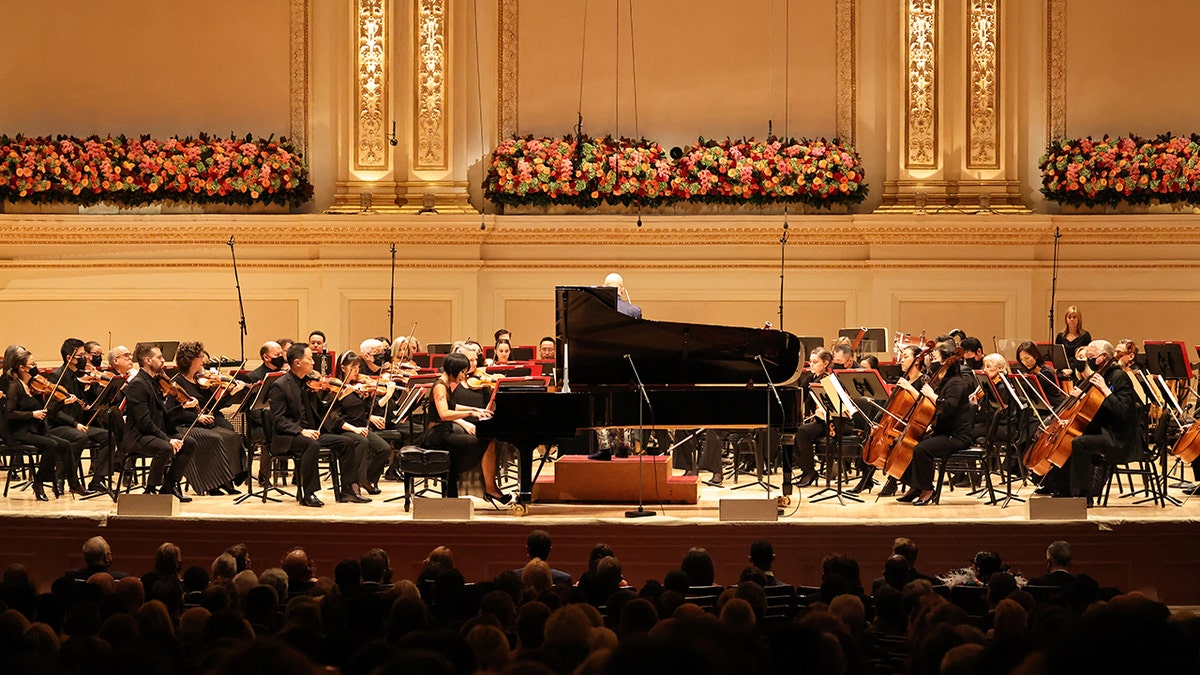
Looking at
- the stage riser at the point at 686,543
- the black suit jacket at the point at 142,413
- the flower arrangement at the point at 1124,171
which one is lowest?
the stage riser at the point at 686,543

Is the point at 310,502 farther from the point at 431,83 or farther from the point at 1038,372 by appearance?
the point at 431,83

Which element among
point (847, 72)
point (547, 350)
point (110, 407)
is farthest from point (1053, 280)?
point (110, 407)

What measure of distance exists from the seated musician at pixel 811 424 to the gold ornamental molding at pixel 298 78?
692cm

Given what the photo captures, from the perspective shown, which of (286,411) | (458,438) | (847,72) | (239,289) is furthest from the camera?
(847,72)

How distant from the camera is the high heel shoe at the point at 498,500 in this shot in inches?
373

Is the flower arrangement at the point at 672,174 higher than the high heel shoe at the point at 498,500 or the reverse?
higher

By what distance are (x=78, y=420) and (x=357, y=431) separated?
2445 millimetres

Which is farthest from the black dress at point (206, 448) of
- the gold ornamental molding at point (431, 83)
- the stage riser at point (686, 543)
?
the gold ornamental molding at point (431, 83)

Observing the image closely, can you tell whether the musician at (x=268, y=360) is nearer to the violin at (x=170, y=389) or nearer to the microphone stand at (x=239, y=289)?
the violin at (x=170, y=389)

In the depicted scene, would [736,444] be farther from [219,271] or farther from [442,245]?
[219,271]

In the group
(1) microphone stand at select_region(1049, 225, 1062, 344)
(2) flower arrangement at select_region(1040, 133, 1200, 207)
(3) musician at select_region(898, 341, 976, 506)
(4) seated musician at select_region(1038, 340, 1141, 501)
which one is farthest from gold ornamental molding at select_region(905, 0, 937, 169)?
(4) seated musician at select_region(1038, 340, 1141, 501)

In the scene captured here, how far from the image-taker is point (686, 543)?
8.58 metres

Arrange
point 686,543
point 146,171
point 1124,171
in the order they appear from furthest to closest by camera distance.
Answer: point 146,171 < point 1124,171 < point 686,543

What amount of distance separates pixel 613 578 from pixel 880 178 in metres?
10.0
